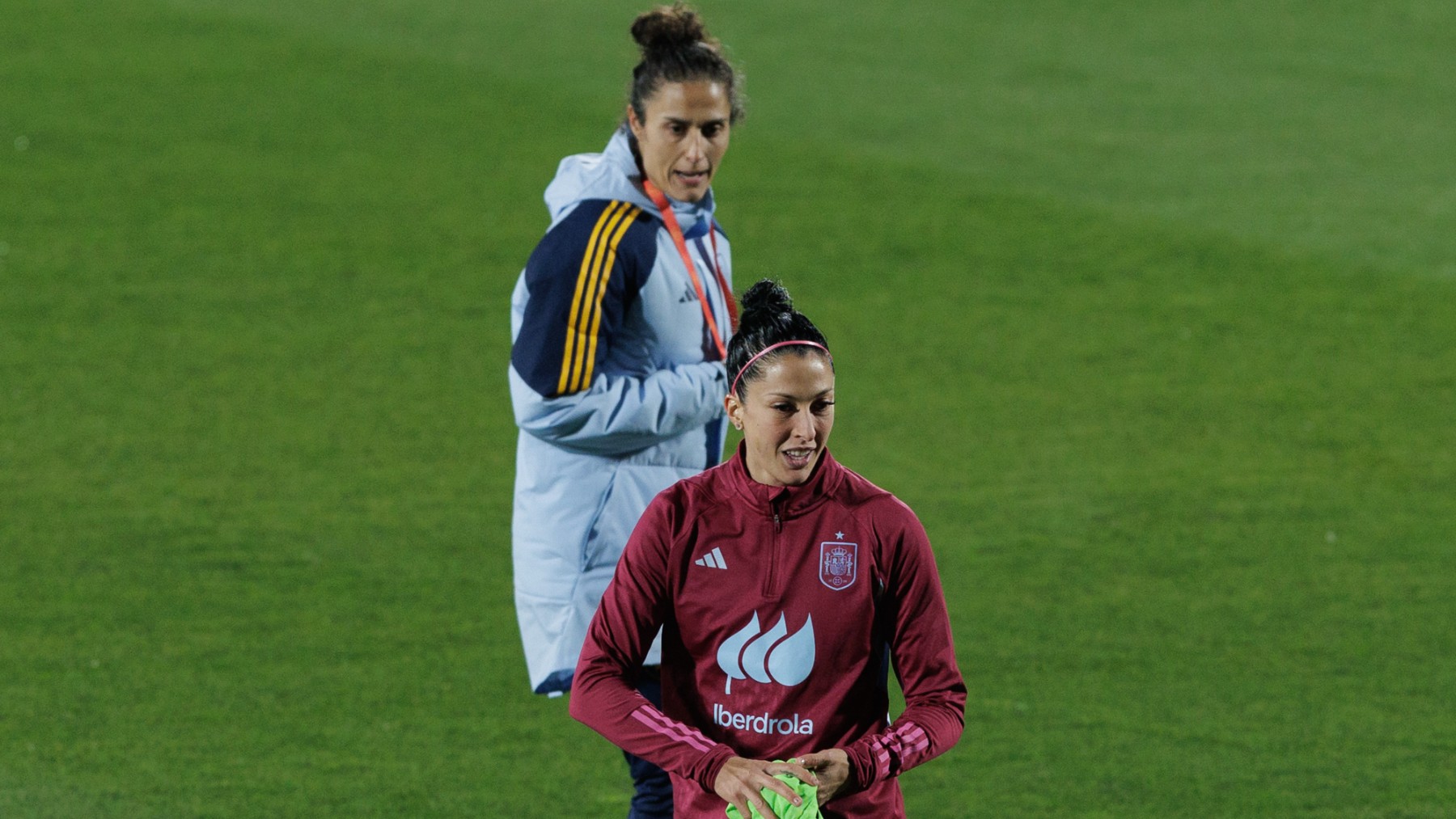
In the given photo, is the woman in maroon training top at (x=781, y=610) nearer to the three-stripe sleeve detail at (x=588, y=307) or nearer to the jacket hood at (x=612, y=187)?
the three-stripe sleeve detail at (x=588, y=307)

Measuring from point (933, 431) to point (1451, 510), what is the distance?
188cm

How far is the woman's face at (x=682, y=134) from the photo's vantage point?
10.5ft

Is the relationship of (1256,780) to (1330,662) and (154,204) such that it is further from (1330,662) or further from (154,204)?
(154,204)

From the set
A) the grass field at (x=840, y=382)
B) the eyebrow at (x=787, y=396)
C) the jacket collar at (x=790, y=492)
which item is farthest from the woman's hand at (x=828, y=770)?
the grass field at (x=840, y=382)

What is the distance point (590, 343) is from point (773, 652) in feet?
2.86

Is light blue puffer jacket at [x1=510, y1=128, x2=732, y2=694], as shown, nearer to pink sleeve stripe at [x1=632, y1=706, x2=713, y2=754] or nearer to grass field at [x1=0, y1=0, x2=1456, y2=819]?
pink sleeve stripe at [x1=632, y1=706, x2=713, y2=754]

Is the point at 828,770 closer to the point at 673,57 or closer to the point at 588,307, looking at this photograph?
the point at 588,307

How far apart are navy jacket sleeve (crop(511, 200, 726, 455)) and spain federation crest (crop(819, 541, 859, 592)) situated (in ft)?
2.46

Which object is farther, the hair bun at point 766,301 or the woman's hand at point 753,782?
the hair bun at point 766,301

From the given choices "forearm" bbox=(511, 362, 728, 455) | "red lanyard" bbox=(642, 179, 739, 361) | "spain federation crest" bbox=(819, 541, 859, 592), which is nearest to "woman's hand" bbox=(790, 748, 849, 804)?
"spain federation crest" bbox=(819, 541, 859, 592)

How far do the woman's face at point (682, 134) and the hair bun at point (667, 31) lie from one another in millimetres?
108

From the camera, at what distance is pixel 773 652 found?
2436mm

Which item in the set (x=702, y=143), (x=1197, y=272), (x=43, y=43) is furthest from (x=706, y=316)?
(x=43, y=43)

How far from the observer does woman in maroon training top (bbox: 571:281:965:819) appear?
7.98ft
